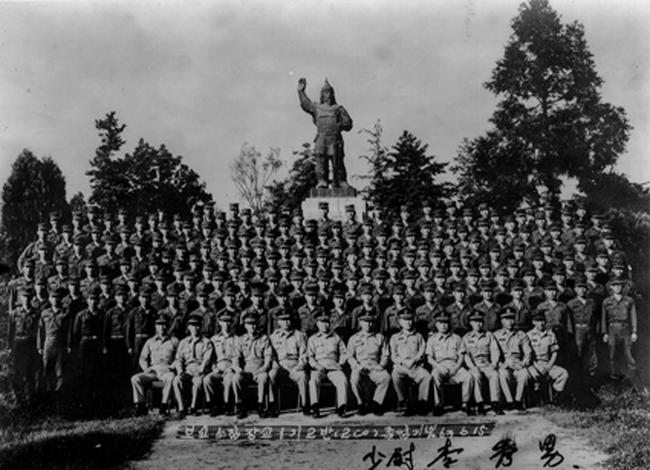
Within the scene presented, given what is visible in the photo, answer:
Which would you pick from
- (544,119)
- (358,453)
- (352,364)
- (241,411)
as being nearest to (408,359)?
(352,364)

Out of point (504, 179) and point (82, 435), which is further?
point (504, 179)

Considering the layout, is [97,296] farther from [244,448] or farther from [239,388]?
[244,448]

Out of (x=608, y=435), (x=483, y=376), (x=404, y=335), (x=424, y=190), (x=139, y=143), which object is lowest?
(x=608, y=435)

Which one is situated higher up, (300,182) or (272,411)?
(300,182)

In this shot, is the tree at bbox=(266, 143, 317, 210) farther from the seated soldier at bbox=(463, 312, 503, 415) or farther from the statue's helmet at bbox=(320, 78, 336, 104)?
the seated soldier at bbox=(463, 312, 503, 415)

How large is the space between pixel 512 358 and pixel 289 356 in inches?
98.5

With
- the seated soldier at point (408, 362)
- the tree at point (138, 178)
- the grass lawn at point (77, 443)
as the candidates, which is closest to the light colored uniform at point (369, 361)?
the seated soldier at point (408, 362)

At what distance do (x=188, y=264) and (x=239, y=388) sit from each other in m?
3.06

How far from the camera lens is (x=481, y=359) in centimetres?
732

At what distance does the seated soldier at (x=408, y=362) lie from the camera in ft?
23.2

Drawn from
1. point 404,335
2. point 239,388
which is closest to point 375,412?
point 404,335

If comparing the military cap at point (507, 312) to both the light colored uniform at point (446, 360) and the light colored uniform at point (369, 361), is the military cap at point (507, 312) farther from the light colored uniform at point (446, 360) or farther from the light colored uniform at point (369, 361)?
the light colored uniform at point (369, 361)

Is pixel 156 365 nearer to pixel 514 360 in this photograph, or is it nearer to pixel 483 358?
pixel 483 358

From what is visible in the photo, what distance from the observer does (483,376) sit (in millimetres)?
7137
